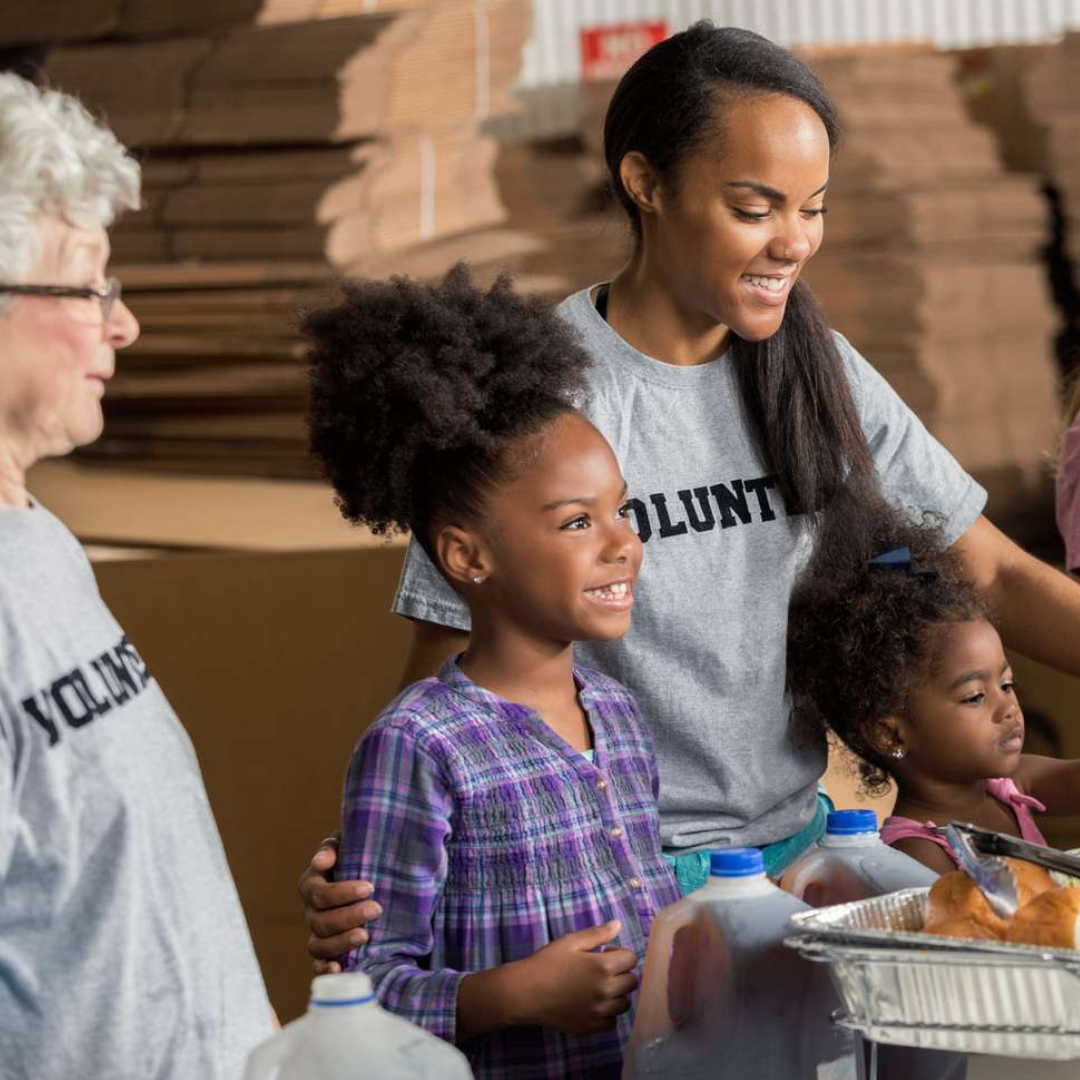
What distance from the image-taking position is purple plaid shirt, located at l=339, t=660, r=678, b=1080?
1435 millimetres

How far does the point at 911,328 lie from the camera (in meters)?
3.00

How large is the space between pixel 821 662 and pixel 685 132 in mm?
555

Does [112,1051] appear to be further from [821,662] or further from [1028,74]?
[1028,74]

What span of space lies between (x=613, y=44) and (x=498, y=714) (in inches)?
83.3

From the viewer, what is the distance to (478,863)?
146cm

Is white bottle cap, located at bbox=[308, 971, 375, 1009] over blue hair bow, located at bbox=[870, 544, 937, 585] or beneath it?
beneath

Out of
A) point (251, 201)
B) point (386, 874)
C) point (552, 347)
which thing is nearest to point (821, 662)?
point (552, 347)

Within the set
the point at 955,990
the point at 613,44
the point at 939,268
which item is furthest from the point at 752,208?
the point at 613,44

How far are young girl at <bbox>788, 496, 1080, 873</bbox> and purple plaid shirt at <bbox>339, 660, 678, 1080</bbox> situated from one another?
427 millimetres

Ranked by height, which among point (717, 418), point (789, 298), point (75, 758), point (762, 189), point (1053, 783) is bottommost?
point (1053, 783)

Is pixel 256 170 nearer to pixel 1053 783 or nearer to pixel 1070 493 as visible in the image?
pixel 1070 493

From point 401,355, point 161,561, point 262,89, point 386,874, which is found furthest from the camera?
point 262,89

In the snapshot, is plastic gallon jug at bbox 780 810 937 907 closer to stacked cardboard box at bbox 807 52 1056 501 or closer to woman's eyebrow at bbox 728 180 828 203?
woman's eyebrow at bbox 728 180 828 203

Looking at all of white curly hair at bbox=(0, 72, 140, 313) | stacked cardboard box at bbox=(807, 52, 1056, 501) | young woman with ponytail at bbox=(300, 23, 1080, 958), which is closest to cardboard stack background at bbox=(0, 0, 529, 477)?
stacked cardboard box at bbox=(807, 52, 1056, 501)
